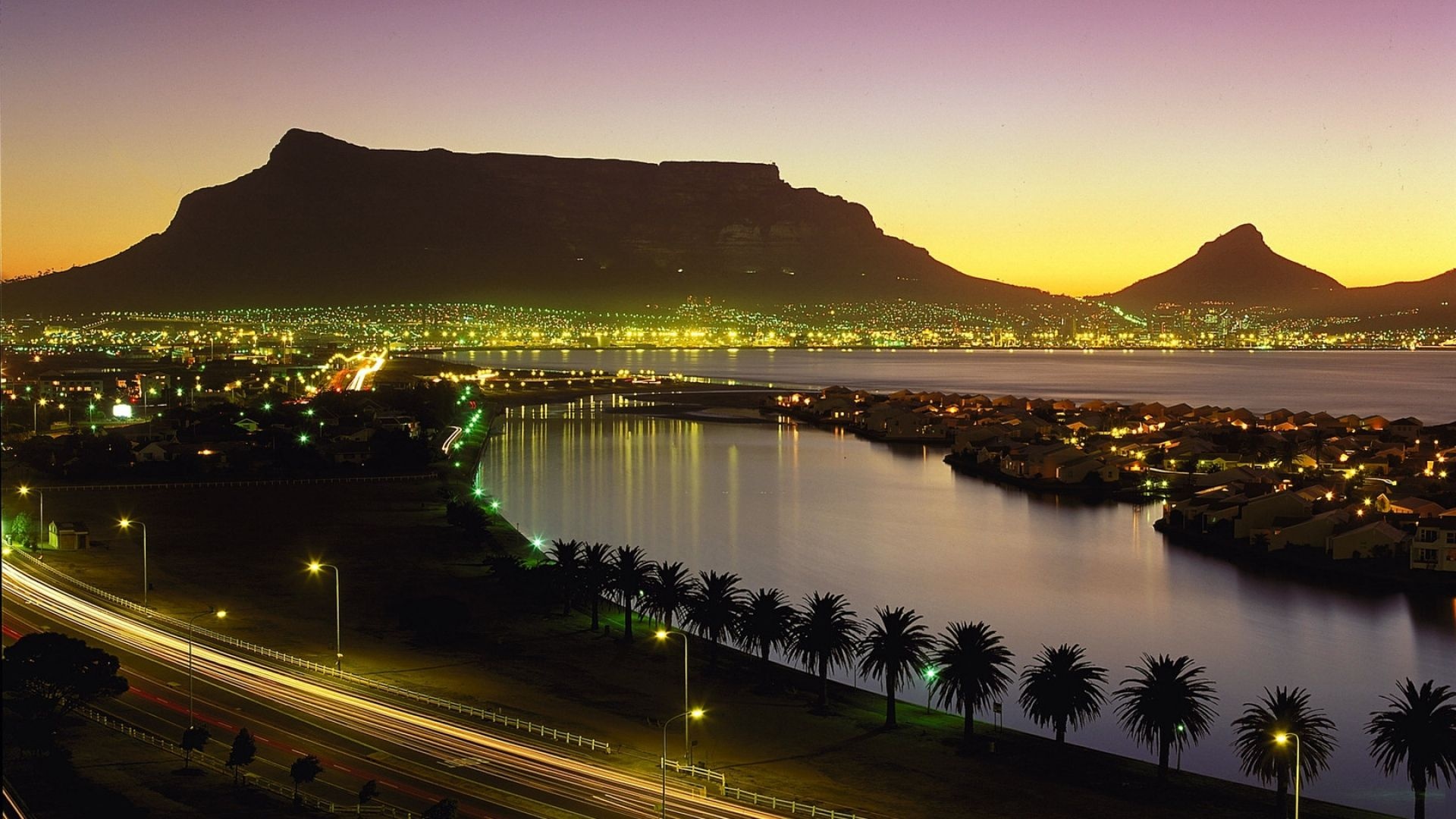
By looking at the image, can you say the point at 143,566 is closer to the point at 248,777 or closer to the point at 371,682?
the point at 371,682

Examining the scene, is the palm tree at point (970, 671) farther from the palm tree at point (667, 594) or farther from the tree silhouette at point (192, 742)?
the tree silhouette at point (192, 742)

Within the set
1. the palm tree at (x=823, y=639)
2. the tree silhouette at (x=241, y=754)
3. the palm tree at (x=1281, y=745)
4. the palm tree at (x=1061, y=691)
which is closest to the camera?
A: the tree silhouette at (x=241, y=754)

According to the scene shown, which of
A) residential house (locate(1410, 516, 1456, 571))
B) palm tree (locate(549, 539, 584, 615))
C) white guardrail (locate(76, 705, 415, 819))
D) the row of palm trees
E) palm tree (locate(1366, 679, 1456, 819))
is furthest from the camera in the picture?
residential house (locate(1410, 516, 1456, 571))

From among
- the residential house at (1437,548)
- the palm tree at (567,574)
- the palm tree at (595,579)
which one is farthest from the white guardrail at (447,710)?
the residential house at (1437,548)

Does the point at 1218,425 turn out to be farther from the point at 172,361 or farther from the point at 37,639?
the point at 172,361

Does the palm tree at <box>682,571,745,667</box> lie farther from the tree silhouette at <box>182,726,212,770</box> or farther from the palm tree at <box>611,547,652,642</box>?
the tree silhouette at <box>182,726,212,770</box>

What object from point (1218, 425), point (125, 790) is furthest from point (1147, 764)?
point (1218, 425)

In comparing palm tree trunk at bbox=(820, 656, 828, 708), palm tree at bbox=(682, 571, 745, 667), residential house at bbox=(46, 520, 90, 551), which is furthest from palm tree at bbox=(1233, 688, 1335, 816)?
residential house at bbox=(46, 520, 90, 551)
